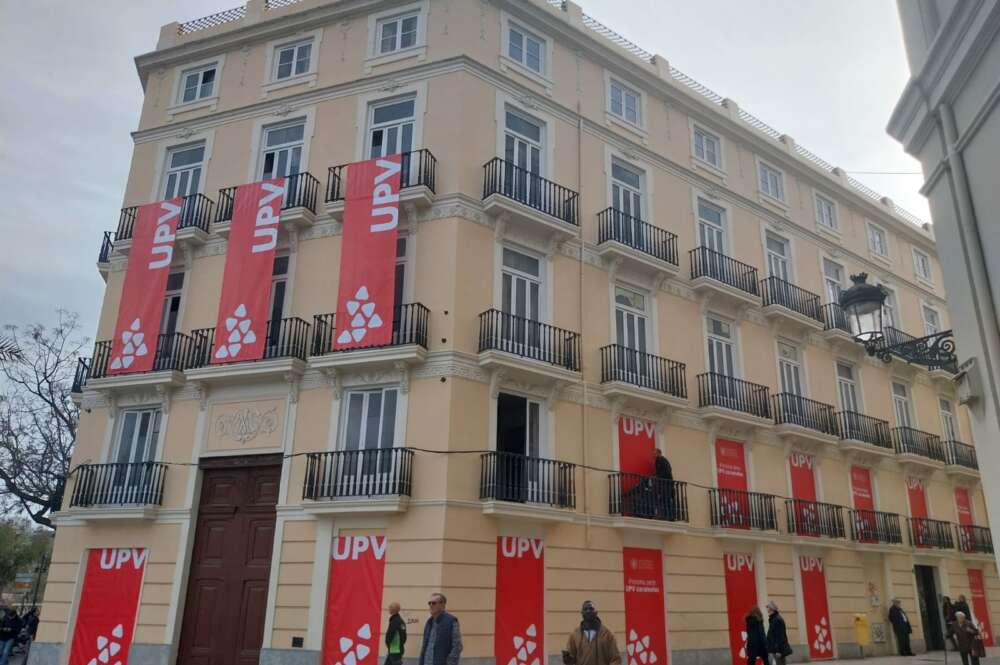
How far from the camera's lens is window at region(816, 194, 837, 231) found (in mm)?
26062

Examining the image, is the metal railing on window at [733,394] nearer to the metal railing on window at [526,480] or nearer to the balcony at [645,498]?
the balcony at [645,498]

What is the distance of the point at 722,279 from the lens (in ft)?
68.9

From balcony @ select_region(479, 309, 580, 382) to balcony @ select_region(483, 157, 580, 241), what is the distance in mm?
2187

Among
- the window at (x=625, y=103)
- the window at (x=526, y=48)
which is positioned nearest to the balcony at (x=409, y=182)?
the window at (x=526, y=48)

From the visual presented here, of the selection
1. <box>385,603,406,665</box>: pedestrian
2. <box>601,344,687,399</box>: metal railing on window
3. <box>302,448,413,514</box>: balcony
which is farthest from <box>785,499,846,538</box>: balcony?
<box>385,603,406,665</box>: pedestrian

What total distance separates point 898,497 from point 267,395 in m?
19.8

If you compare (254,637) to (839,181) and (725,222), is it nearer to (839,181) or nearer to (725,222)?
(725,222)

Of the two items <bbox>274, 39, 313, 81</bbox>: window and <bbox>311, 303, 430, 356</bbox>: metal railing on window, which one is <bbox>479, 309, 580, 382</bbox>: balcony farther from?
<bbox>274, 39, 313, 81</bbox>: window

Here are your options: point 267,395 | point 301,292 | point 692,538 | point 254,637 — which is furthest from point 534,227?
point 254,637

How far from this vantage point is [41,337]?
27484 mm

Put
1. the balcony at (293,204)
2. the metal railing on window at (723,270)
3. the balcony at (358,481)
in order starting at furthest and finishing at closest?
the metal railing on window at (723,270) → the balcony at (293,204) → the balcony at (358,481)

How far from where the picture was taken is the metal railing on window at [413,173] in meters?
16.7

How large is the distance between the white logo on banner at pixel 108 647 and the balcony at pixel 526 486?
8192 mm

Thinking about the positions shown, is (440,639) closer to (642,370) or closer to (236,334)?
(236,334)
